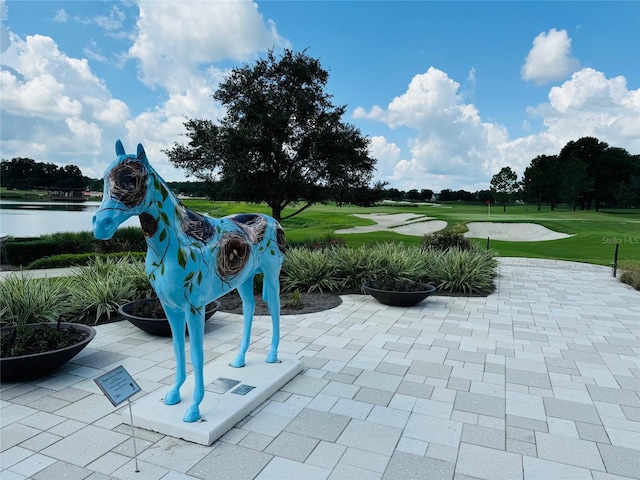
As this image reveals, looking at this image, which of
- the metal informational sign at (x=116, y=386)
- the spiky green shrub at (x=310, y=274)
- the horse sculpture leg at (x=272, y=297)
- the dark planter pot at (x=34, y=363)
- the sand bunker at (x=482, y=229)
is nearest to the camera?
the metal informational sign at (x=116, y=386)

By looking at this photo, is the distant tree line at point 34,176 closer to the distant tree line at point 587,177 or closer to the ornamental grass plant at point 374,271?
the ornamental grass plant at point 374,271

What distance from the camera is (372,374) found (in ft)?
14.1

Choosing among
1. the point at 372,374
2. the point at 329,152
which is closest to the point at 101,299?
the point at 372,374

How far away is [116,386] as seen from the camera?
265cm

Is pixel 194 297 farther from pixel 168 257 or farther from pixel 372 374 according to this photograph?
pixel 372 374

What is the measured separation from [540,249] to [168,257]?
2079cm

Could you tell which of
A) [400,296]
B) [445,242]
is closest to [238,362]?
[400,296]

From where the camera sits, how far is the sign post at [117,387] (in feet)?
8.34

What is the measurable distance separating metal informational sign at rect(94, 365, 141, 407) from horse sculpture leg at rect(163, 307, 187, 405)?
459 mm

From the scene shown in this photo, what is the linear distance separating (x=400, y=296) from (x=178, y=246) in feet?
17.1

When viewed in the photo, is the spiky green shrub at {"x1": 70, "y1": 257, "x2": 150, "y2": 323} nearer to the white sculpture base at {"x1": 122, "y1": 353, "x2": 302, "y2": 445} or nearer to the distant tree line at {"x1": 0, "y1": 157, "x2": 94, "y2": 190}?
the white sculpture base at {"x1": 122, "y1": 353, "x2": 302, "y2": 445}

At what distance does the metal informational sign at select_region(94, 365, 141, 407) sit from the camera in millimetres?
2541

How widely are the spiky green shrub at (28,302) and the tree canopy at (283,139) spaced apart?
7575mm

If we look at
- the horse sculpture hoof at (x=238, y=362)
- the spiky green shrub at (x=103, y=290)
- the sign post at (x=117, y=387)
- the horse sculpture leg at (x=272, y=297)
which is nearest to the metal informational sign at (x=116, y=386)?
the sign post at (x=117, y=387)
